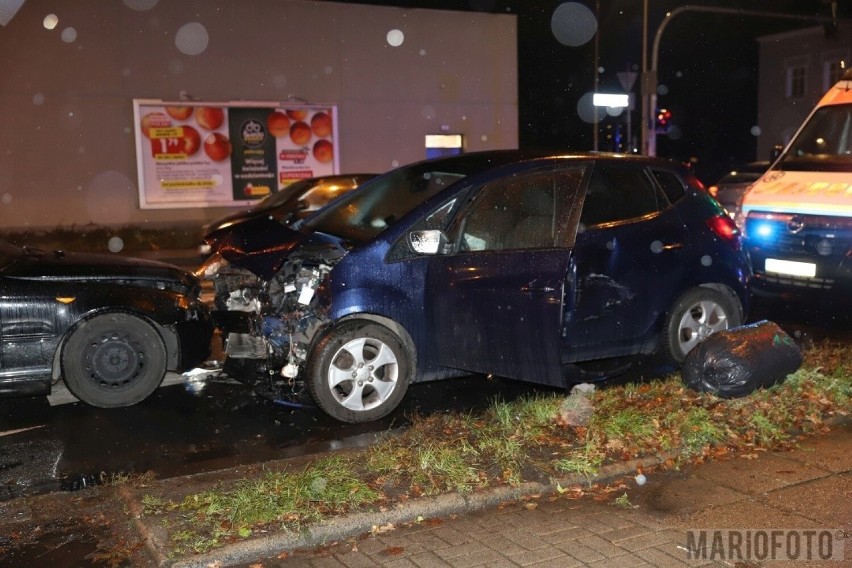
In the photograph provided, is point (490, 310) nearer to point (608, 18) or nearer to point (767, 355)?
point (767, 355)

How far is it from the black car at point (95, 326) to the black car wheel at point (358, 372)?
1.24m

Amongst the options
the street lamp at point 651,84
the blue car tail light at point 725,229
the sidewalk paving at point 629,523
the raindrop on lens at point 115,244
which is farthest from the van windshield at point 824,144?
the raindrop on lens at point 115,244

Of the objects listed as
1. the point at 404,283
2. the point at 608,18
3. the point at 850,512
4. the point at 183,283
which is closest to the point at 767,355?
the point at 850,512

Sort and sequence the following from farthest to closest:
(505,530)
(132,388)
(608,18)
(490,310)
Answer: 1. (608,18)
2. (132,388)
3. (490,310)
4. (505,530)

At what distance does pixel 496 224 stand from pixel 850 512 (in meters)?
2.89

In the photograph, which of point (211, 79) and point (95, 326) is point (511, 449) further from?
point (211, 79)

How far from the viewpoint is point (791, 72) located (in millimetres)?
40562

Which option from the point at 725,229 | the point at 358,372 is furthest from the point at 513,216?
the point at 725,229

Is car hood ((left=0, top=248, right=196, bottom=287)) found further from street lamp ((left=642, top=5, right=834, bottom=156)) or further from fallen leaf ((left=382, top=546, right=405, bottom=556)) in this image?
street lamp ((left=642, top=5, right=834, bottom=156))

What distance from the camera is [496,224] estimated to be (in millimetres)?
6312

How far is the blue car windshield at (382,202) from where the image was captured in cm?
669

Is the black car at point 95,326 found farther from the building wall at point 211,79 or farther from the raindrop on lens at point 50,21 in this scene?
the raindrop on lens at point 50,21

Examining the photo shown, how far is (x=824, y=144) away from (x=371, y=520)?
293 inches

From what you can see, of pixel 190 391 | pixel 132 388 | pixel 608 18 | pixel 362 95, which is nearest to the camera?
pixel 132 388
